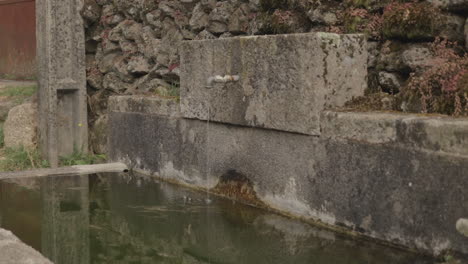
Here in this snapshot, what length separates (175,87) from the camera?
5.72 meters

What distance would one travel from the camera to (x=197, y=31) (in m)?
5.58

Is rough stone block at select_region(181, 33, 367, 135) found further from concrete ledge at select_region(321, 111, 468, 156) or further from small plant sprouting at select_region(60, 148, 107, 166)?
small plant sprouting at select_region(60, 148, 107, 166)

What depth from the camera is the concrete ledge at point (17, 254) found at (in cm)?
274

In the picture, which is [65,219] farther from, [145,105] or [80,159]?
[80,159]

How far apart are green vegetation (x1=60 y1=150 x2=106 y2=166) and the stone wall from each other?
119mm

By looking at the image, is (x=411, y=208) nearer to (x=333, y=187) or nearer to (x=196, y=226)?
(x=333, y=187)

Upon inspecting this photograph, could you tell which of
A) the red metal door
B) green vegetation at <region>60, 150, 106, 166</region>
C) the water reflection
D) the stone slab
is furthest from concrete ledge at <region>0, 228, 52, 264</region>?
the red metal door

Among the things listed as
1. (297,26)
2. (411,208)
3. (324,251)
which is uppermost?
(297,26)

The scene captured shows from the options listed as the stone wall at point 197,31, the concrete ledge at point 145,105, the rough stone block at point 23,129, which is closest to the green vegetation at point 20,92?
the rough stone block at point 23,129

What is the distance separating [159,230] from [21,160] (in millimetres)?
2977

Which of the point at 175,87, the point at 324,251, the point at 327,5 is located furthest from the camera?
the point at 175,87

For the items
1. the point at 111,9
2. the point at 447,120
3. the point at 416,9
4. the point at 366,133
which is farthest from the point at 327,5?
the point at 111,9

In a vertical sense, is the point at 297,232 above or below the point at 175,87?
below

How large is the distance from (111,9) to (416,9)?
11.7 ft
